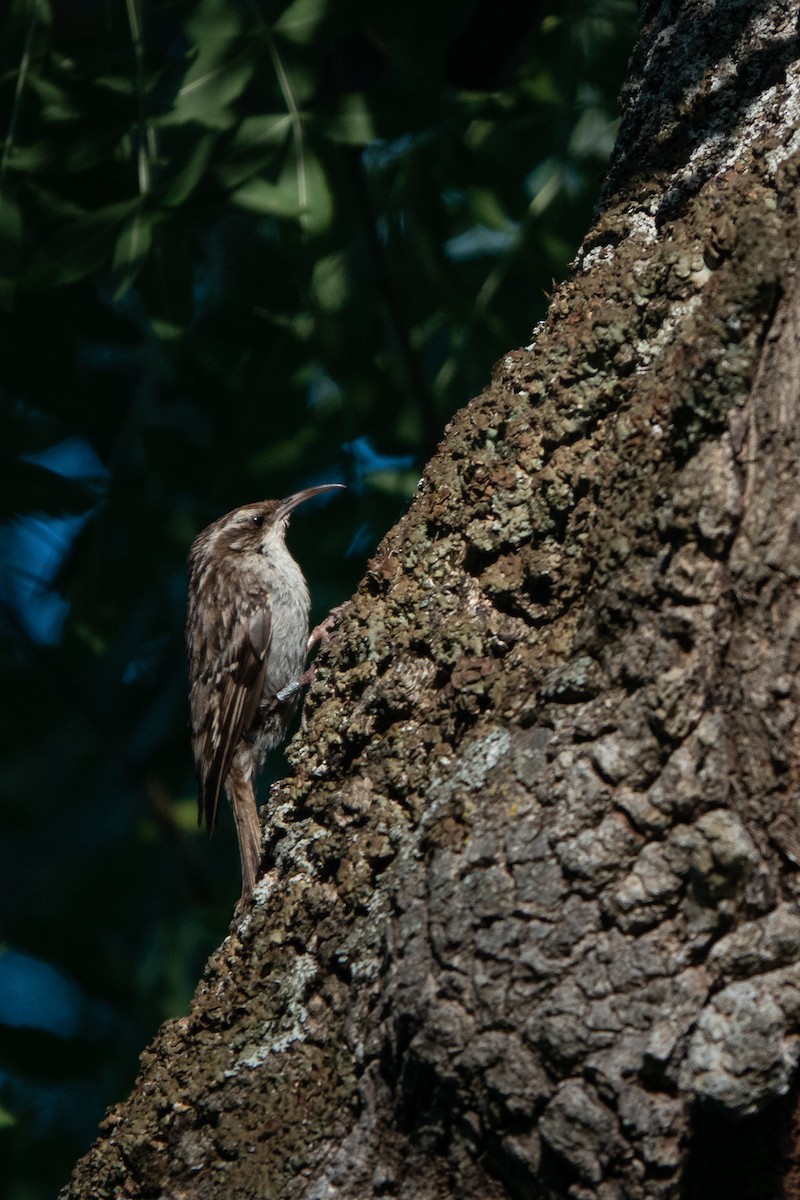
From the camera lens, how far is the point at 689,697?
1.37 meters

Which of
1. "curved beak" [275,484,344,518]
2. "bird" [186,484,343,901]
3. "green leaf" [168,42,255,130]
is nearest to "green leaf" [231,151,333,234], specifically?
"green leaf" [168,42,255,130]

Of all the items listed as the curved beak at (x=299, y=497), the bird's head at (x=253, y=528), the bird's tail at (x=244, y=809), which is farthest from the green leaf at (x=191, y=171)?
the bird's tail at (x=244, y=809)

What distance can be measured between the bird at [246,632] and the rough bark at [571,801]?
6.66 ft

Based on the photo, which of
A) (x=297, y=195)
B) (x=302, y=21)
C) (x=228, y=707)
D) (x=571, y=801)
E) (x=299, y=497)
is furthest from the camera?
(x=228, y=707)

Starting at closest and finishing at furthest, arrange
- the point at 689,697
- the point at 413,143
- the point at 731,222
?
the point at 689,697 < the point at 731,222 < the point at 413,143

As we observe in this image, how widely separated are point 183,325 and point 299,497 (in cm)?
89

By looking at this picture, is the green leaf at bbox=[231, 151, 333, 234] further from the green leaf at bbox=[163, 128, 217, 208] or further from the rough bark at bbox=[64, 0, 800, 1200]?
the rough bark at bbox=[64, 0, 800, 1200]

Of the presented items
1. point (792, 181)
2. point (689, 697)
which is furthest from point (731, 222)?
point (689, 697)

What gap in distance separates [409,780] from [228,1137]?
534 millimetres

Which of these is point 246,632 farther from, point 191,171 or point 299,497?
point 191,171

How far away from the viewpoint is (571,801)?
1385mm

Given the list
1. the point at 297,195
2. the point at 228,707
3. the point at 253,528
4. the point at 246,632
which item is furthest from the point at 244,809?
the point at 297,195

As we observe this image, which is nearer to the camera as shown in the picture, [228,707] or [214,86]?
[214,86]

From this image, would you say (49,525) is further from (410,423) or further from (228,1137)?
(228,1137)
